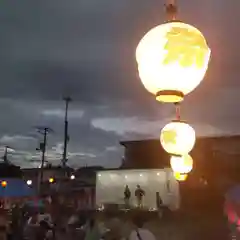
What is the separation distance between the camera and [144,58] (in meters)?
3.51

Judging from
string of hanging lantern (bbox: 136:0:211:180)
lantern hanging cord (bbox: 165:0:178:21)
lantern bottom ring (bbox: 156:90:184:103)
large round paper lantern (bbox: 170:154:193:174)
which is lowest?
lantern bottom ring (bbox: 156:90:184:103)

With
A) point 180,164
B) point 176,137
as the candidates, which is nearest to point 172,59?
point 176,137

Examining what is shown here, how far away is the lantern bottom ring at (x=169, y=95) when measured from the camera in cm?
346

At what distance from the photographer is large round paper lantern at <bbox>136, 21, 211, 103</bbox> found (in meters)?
3.39

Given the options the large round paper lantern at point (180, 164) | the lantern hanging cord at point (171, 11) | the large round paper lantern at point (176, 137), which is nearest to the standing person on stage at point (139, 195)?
the large round paper lantern at point (180, 164)

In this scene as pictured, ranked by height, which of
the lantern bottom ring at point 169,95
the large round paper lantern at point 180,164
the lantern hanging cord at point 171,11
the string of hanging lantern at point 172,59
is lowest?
the lantern bottom ring at point 169,95

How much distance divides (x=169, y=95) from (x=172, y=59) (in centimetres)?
29

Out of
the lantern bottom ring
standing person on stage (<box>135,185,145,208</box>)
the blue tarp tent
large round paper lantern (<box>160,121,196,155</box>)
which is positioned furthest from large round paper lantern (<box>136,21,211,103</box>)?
the blue tarp tent

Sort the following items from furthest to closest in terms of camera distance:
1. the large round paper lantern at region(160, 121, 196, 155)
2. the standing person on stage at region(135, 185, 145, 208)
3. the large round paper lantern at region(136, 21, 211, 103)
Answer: the standing person on stage at region(135, 185, 145, 208), the large round paper lantern at region(160, 121, 196, 155), the large round paper lantern at region(136, 21, 211, 103)

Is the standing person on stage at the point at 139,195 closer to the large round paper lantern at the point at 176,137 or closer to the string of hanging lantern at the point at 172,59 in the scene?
the large round paper lantern at the point at 176,137

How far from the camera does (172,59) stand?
3395 mm

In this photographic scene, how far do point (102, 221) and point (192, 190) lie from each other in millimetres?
13518

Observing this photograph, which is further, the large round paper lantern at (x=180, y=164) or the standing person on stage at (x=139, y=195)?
the standing person on stage at (x=139, y=195)

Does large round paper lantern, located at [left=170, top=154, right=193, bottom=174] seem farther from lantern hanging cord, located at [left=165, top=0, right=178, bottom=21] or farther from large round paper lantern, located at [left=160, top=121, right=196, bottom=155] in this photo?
lantern hanging cord, located at [left=165, top=0, right=178, bottom=21]
